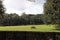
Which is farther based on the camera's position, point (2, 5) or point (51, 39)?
point (2, 5)

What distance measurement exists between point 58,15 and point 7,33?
1943 cm

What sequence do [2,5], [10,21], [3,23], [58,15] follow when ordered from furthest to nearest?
[10,21], [3,23], [2,5], [58,15]

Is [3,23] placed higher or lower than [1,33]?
lower

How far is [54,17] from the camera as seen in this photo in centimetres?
3397

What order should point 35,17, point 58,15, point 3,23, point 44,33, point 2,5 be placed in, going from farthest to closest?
point 35,17
point 3,23
point 2,5
point 58,15
point 44,33

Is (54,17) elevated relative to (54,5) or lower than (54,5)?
lower

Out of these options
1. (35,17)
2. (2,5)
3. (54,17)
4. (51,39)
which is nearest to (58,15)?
(54,17)

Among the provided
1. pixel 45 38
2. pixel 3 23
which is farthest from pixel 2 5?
pixel 45 38

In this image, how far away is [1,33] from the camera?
49.2ft

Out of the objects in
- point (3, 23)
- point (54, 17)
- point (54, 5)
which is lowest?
point (3, 23)

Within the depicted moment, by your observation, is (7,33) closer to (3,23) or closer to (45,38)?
(45,38)

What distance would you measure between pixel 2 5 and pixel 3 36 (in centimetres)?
2576

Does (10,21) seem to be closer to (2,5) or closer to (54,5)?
(2,5)

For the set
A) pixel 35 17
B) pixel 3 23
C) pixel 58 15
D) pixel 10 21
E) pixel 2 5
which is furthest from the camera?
pixel 35 17
